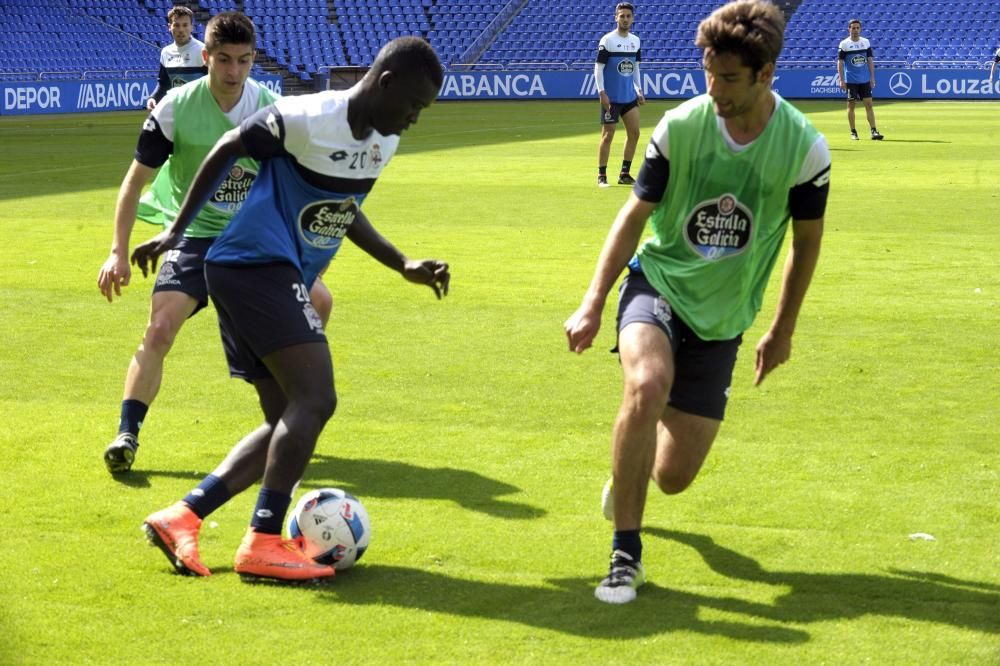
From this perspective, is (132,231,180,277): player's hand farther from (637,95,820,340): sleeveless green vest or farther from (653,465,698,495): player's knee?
(653,465,698,495): player's knee

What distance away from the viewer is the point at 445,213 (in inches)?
671

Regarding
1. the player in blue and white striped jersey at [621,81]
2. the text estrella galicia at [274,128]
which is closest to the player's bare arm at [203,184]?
the text estrella galicia at [274,128]

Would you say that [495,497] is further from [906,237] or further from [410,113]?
[906,237]

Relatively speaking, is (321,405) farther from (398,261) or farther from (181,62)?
(181,62)

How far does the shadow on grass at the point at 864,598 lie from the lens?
5066mm

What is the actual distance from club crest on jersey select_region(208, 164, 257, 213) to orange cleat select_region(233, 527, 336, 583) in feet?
7.50

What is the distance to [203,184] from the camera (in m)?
5.38

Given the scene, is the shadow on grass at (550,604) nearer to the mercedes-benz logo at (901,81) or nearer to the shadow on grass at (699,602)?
the shadow on grass at (699,602)

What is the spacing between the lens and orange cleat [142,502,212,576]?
546 cm

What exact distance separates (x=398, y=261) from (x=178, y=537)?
134cm

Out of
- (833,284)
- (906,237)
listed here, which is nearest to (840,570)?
(833,284)

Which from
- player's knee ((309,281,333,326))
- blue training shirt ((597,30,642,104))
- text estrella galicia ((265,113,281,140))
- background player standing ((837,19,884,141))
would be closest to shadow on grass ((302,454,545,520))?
player's knee ((309,281,333,326))

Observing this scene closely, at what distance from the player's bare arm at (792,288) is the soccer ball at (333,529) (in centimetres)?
161

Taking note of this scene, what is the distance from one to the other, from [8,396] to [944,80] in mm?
39827
